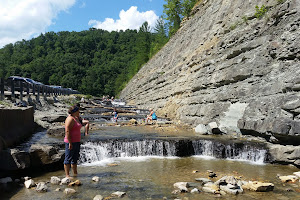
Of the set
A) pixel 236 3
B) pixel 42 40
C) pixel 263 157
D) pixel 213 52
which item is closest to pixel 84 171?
pixel 263 157

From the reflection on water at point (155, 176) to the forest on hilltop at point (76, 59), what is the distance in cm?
7574

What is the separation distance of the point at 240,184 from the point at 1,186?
5982 millimetres

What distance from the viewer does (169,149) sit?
9.83 m

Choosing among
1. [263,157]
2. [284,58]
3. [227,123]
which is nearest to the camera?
[263,157]

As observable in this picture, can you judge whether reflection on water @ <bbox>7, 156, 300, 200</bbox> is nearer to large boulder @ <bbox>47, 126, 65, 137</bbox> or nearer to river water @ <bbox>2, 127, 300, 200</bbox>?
A: river water @ <bbox>2, 127, 300, 200</bbox>

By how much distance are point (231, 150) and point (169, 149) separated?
249 centimetres

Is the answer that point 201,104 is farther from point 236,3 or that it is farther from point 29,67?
point 29,67

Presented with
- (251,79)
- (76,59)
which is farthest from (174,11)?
(76,59)

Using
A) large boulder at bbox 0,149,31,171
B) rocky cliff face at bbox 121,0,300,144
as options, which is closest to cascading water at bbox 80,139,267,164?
rocky cliff face at bbox 121,0,300,144

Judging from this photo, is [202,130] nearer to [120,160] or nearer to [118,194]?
[120,160]

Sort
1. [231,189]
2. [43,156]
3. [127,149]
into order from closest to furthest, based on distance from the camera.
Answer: [231,189], [43,156], [127,149]

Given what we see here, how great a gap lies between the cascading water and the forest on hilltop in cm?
7430

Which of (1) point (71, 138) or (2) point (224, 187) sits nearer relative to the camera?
(2) point (224, 187)

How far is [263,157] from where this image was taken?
8719mm
